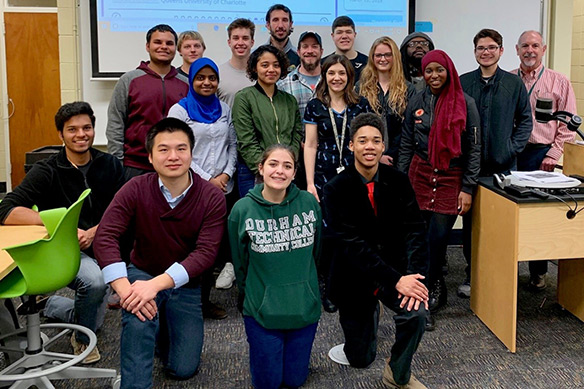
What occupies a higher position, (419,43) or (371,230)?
(419,43)

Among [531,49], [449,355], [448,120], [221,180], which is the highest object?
[531,49]

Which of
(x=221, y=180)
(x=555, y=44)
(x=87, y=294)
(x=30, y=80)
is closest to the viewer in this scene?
(x=87, y=294)

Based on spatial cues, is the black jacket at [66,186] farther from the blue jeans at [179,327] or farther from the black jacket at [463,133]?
the black jacket at [463,133]

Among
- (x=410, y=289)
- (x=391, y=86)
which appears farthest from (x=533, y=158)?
(x=410, y=289)

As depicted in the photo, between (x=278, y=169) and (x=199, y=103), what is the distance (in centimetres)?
94

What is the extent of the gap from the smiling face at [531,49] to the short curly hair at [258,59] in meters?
1.52

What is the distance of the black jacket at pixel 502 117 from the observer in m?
3.26

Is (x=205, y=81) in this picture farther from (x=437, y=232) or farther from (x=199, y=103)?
(x=437, y=232)

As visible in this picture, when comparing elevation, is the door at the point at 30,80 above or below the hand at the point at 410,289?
above

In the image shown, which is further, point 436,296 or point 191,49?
point 191,49

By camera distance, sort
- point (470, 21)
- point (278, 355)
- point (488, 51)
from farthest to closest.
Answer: point (470, 21) < point (488, 51) < point (278, 355)

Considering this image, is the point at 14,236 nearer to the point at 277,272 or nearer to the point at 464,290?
the point at 277,272

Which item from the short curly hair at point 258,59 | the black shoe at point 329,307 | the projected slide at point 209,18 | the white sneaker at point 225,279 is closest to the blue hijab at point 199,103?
the short curly hair at point 258,59

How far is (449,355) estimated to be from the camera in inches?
107
